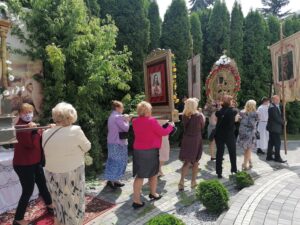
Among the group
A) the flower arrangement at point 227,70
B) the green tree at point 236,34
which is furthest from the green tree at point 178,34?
the flower arrangement at point 227,70

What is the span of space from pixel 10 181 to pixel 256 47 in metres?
12.8

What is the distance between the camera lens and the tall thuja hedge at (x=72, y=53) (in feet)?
25.5

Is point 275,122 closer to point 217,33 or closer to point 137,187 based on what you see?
point 137,187

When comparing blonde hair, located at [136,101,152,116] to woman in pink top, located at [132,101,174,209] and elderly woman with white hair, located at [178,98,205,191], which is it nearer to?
woman in pink top, located at [132,101,174,209]

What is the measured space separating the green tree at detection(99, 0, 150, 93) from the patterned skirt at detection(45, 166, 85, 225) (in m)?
7.13

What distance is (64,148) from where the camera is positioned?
441cm

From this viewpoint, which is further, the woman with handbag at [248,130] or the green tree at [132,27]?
the green tree at [132,27]

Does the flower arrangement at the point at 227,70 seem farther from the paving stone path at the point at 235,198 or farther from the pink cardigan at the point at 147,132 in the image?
the pink cardigan at the point at 147,132

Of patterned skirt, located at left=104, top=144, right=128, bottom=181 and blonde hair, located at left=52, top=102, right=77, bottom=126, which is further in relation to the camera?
patterned skirt, located at left=104, top=144, right=128, bottom=181

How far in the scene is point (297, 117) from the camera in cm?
1599

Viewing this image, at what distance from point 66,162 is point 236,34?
41.2ft

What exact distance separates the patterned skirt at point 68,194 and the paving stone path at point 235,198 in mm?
908

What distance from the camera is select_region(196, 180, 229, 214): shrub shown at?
5410 millimetres

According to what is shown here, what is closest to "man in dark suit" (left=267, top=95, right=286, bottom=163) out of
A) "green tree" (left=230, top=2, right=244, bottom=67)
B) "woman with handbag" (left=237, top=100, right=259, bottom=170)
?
"woman with handbag" (left=237, top=100, right=259, bottom=170)
